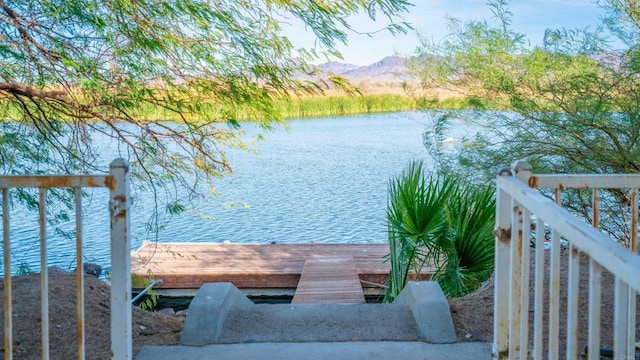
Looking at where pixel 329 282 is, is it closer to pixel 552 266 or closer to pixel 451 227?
pixel 451 227

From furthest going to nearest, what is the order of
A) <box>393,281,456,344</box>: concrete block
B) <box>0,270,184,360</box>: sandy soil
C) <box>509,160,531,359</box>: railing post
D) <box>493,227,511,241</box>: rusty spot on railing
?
<box>393,281,456,344</box>: concrete block < <box>0,270,184,360</box>: sandy soil < <box>493,227,511,241</box>: rusty spot on railing < <box>509,160,531,359</box>: railing post


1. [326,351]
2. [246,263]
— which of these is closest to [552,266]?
[326,351]

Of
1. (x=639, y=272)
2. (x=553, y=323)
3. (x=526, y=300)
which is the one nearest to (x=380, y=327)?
(x=526, y=300)

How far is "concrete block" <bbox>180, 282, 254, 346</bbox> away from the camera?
3.32 meters

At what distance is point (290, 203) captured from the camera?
12.8 m

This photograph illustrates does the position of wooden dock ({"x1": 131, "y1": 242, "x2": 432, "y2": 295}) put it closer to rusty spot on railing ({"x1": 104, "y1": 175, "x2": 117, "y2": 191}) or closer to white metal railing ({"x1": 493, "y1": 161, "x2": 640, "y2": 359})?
white metal railing ({"x1": 493, "y1": 161, "x2": 640, "y2": 359})

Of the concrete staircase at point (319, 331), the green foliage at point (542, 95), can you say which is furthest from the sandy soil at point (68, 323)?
the green foliage at point (542, 95)

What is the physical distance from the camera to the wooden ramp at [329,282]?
6.83m

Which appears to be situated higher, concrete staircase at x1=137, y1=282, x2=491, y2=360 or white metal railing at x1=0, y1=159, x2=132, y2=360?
white metal railing at x1=0, y1=159, x2=132, y2=360

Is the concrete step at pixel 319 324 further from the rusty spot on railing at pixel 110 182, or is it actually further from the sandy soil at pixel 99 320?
the rusty spot on railing at pixel 110 182

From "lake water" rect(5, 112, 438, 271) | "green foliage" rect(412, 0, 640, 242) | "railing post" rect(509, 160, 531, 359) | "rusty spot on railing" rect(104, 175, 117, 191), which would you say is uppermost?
"green foliage" rect(412, 0, 640, 242)

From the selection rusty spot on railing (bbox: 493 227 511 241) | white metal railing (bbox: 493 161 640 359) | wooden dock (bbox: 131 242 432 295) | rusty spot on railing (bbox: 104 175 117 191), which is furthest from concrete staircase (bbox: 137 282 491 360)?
wooden dock (bbox: 131 242 432 295)

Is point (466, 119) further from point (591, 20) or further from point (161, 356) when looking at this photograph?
point (161, 356)

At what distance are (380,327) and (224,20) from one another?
2439 mm
